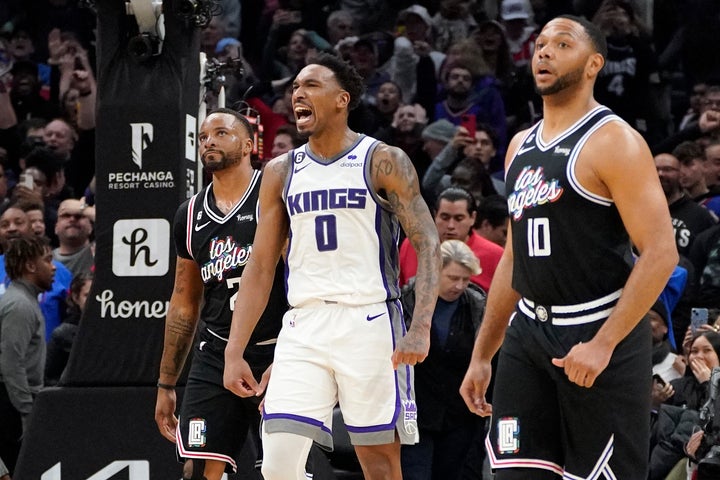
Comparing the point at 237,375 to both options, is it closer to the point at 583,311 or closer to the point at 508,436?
the point at 508,436

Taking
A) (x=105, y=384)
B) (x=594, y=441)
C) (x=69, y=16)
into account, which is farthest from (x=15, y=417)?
(x=69, y=16)

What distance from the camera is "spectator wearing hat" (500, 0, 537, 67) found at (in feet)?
45.2

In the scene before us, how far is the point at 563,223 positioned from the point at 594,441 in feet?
2.55

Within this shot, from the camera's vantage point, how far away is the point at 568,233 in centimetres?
463

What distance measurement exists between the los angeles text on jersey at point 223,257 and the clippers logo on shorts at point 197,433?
0.73m

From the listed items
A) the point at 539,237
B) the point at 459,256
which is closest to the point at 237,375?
the point at 539,237

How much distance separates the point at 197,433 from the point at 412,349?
1745 mm

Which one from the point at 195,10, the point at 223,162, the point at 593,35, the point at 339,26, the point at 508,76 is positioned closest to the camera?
the point at 593,35

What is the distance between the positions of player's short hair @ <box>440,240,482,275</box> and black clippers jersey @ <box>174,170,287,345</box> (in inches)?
66.5

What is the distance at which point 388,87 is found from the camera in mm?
12711

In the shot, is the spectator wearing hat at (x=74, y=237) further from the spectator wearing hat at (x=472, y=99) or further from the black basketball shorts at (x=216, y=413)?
the black basketball shorts at (x=216, y=413)

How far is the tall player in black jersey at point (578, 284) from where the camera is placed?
14.6ft

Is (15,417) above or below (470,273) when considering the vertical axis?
below

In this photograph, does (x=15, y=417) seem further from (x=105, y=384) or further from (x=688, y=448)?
(x=688, y=448)
